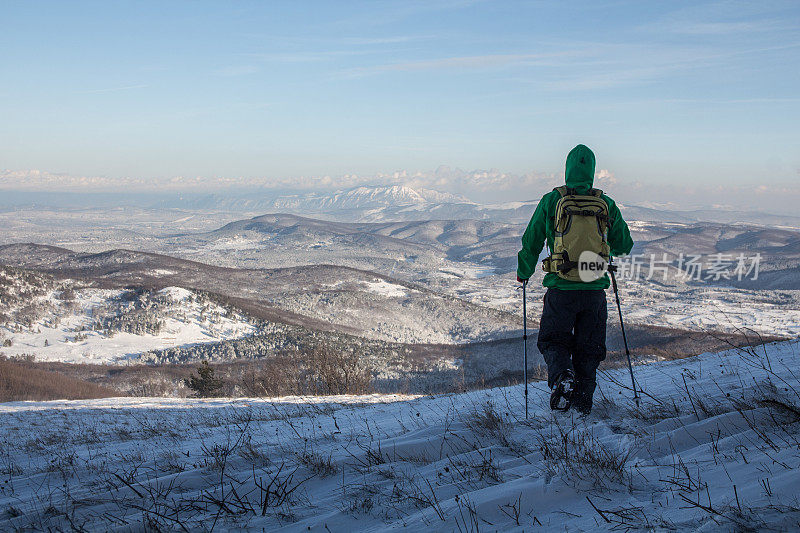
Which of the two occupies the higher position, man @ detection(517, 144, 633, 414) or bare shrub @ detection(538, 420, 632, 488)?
man @ detection(517, 144, 633, 414)

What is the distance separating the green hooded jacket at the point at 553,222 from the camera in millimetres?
4519

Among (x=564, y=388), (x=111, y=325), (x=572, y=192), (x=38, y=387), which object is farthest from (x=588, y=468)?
(x=111, y=325)

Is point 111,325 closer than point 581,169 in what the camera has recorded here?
No

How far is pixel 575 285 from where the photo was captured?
4434mm

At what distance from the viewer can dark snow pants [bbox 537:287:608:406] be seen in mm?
4438

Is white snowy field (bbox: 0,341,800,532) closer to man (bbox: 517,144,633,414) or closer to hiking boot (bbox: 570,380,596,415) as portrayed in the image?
hiking boot (bbox: 570,380,596,415)

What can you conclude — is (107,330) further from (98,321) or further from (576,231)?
(576,231)

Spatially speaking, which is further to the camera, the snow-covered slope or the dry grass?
the snow-covered slope

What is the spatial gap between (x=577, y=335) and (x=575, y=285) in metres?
0.52

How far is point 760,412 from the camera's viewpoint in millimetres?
3193

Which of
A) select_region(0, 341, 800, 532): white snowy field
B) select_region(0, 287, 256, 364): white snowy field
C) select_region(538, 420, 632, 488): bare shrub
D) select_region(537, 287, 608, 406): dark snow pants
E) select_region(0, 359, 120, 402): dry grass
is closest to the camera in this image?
select_region(0, 341, 800, 532): white snowy field

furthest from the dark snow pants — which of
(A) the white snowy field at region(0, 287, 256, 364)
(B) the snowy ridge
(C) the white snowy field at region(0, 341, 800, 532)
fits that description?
(B) the snowy ridge

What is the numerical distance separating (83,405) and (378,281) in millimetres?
66590

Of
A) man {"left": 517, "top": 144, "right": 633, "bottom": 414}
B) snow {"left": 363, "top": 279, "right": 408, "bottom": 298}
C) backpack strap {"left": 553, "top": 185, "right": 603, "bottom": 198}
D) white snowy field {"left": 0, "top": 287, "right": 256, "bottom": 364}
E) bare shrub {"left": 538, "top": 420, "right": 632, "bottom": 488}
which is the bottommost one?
snow {"left": 363, "top": 279, "right": 408, "bottom": 298}
